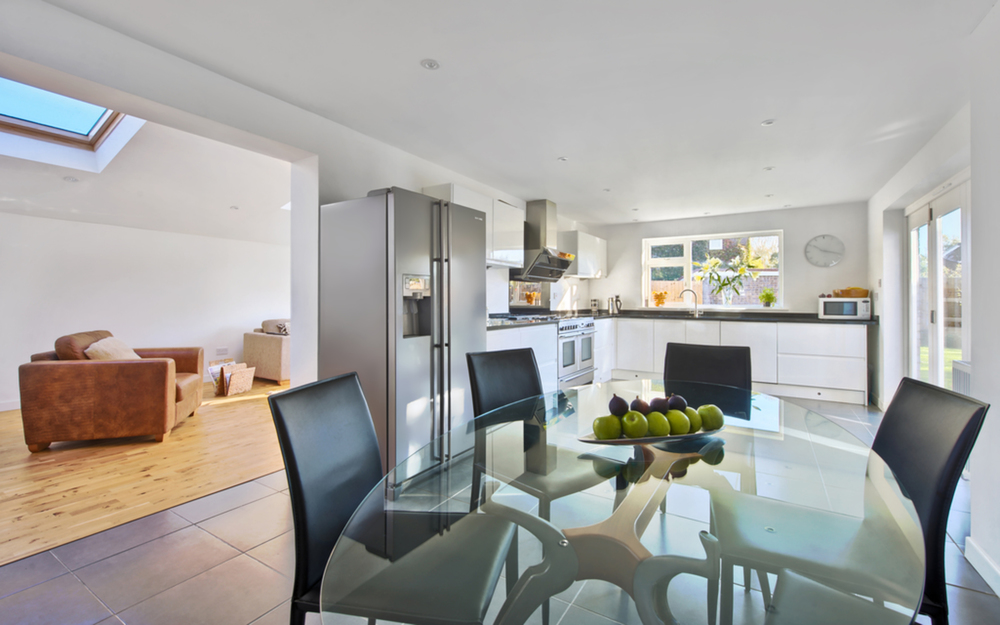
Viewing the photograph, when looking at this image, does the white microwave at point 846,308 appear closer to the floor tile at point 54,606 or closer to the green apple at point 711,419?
the green apple at point 711,419

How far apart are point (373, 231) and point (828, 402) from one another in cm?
524

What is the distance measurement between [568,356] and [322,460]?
4082mm

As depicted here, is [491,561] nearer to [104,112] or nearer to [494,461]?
[494,461]

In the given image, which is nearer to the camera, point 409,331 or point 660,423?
point 660,423

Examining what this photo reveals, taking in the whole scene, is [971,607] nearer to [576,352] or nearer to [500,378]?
[500,378]

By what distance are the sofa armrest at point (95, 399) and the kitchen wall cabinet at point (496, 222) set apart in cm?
264

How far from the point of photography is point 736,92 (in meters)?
2.59

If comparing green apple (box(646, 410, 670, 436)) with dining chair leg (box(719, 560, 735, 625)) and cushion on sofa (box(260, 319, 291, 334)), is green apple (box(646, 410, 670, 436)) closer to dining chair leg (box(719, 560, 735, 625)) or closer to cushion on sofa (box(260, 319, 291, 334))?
dining chair leg (box(719, 560, 735, 625))

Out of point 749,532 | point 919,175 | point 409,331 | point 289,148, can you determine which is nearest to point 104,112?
point 289,148

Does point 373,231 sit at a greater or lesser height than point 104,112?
lesser

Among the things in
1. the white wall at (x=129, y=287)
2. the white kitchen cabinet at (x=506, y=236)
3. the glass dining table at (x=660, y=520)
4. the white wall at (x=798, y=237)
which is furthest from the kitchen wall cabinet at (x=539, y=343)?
the white wall at (x=129, y=287)

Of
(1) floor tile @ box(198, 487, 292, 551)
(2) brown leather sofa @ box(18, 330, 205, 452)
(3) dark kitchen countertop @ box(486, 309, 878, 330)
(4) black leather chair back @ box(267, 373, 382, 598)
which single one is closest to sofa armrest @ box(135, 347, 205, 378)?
(2) brown leather sofa @ box(18, 330, 205, 452)

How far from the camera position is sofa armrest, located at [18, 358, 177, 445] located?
3.31 meters

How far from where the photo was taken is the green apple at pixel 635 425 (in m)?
1.43
